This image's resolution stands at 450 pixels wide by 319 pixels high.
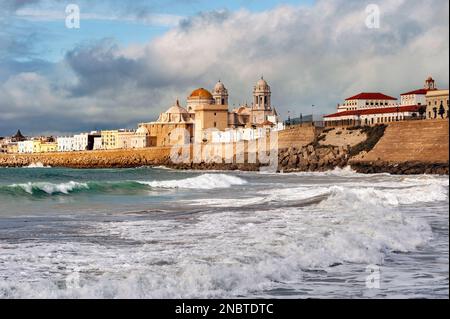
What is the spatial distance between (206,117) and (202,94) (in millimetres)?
11563

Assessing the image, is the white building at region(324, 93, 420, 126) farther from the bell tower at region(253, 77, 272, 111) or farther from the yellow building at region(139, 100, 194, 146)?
the yellow building at region(139, 100, 194, 146)

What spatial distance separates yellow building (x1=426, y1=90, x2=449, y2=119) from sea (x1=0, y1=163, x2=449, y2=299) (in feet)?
137

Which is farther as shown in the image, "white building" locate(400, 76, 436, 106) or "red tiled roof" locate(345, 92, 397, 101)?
"red tiled roof" locate(345, 92, 397, 101)

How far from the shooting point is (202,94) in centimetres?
9612

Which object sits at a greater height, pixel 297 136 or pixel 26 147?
pixel 26 147

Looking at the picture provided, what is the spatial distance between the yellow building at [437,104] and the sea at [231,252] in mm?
41876

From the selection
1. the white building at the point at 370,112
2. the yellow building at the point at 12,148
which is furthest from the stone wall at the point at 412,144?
the yellow building at the point at 12,148

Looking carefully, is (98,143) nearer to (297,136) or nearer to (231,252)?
(297,136)

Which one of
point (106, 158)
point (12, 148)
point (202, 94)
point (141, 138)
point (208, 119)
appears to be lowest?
point (106, 158)

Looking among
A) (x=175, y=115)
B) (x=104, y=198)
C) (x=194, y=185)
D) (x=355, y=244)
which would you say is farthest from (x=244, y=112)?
(x=355, y=244)

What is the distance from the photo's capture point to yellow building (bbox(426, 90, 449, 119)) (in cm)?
5766

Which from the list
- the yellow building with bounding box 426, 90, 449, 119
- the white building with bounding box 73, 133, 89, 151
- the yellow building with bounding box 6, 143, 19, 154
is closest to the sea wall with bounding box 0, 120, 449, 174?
the yellow building with bounding box 426, 90, 449, 119

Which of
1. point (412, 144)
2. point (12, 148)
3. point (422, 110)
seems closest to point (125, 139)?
point (12, 148)
